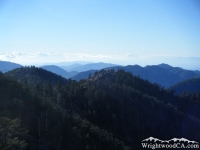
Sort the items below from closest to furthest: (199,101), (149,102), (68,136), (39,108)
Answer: (68,136) → (39,108) → (149,102) → (199,101)

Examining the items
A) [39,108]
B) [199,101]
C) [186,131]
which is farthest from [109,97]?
[199,101]

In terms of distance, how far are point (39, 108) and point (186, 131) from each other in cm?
6144

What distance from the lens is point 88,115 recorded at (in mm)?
66500

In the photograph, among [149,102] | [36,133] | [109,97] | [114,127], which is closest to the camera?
[36,133]

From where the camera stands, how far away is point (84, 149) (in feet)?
121

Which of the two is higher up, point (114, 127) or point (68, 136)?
point (68, 136)

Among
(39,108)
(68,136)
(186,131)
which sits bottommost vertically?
(186,131)

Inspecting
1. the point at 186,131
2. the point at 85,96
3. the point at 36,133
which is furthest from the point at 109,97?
the point at 36,133

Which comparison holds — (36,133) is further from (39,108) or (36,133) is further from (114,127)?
(114,127)

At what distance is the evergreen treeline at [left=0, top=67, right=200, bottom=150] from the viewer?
35406mm

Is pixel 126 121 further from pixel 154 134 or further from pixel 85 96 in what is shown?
pixel 85 96

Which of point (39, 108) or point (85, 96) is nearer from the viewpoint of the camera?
point (39, 108)

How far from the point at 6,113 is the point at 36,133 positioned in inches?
260

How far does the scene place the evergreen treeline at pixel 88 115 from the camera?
3541cm
